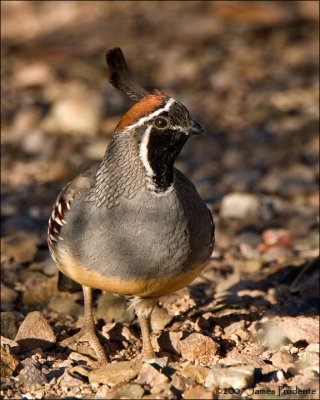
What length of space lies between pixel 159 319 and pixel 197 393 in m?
2.29

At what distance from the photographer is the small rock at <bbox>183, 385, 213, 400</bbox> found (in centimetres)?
498

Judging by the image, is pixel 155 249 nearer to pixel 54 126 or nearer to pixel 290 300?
pixel 290 300

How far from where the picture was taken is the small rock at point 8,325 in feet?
23.0

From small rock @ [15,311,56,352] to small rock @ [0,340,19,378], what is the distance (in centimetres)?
67

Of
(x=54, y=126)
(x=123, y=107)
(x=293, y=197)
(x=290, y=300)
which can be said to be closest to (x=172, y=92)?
(x=123, y=107)

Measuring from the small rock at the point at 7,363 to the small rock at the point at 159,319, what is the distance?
62.5 inches

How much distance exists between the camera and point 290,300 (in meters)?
7.80

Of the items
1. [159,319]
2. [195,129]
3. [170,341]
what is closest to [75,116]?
[159,319]

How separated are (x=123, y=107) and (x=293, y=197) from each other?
3690 millimetres

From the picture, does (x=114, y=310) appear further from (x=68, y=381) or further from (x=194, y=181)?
(x=194, y=181)

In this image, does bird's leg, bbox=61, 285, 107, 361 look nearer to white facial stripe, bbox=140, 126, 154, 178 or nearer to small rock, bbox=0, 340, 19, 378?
small rock, bbox=0, 340, 19, 378

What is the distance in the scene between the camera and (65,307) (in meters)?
7.85

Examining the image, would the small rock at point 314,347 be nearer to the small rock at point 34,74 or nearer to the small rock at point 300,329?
the small rock at point 300,329

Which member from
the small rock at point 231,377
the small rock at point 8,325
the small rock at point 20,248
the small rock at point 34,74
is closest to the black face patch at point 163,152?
the small rock at point 231,377
